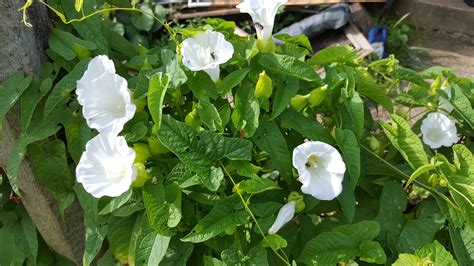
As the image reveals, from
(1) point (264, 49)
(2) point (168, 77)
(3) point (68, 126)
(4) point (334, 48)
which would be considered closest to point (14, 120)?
(3) point (68, 126)

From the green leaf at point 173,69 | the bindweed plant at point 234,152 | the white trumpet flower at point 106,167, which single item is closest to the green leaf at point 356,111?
the bindweed plant at point 234,152

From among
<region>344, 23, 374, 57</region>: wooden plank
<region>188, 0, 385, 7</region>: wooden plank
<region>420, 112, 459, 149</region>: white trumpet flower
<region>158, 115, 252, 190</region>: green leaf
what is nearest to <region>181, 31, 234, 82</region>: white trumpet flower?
<region>158, 115, 252, 190</region>: green leaf

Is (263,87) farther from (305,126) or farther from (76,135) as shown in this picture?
(76,135)

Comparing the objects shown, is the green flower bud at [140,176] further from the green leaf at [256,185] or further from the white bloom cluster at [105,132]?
the green leaf at [256,185]

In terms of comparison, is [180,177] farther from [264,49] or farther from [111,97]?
[264,49]

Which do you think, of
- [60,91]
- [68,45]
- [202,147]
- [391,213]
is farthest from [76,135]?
[391,213]

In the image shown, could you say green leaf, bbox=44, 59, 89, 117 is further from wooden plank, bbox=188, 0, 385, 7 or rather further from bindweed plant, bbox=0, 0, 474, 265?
wooden plank, bbox=188, 0, 385, 7
